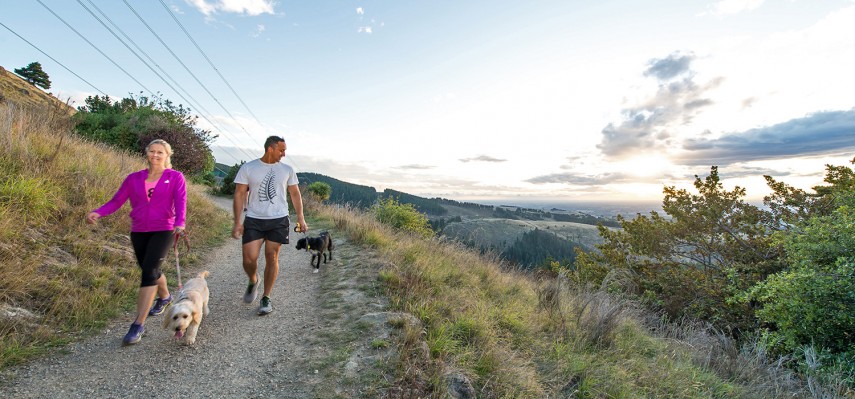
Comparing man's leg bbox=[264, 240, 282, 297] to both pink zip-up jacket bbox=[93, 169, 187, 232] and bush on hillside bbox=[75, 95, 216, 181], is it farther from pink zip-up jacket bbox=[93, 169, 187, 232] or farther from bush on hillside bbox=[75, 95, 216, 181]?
bush on hillside bbox=[75, 95, 216, 181]

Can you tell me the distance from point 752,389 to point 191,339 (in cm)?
648

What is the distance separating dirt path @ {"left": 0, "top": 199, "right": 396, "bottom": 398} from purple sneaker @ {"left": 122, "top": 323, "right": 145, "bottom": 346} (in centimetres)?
6

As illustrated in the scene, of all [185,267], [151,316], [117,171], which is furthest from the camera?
[117,171]

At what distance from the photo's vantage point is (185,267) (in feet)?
20.0

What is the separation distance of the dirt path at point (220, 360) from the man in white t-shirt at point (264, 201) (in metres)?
0.84

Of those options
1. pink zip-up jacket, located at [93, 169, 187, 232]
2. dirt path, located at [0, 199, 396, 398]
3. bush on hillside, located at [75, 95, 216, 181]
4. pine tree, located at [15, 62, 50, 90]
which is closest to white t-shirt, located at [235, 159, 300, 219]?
pink zip-up jacket, located at [93, 169, 187, 232]

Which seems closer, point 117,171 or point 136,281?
point 136,281

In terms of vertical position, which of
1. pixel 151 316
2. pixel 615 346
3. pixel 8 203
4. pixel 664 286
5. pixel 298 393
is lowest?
pixel 664 286

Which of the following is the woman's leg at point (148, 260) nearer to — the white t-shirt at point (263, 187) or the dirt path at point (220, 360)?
the dirt path at point (220, 360)

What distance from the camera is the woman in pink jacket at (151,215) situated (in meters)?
3.29

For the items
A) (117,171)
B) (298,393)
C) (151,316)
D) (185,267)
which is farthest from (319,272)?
(117,171)

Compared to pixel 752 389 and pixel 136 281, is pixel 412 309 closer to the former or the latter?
pixel 136 281

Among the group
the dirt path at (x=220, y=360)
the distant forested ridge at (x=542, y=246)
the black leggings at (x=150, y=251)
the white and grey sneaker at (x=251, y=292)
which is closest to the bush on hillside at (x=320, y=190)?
the white and grey sneaker at (x=251, y=292)

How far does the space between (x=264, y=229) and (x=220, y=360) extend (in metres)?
1.39
